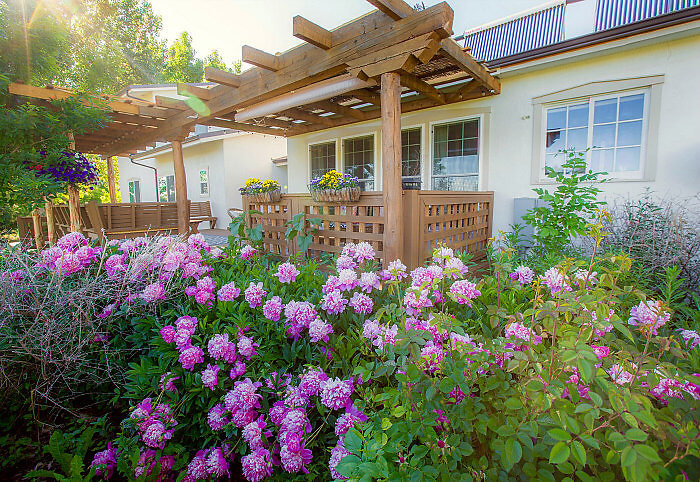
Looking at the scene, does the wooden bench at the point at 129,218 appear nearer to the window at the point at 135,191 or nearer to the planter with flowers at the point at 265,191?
the planter with flowers at the point at 265,191

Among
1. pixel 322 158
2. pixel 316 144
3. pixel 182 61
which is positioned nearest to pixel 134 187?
pixel 182 61

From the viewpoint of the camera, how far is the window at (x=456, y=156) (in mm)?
5898

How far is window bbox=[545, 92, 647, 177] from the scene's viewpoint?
454cm

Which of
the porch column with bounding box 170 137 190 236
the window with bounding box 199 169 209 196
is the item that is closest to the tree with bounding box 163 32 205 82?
the window with bounding box 199 169 209 196

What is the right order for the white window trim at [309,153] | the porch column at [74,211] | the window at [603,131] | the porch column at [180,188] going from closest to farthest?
the window at [603,131] → the porch column at [74,211] → the porch column at [180,188] → the white window trim at [309,153]

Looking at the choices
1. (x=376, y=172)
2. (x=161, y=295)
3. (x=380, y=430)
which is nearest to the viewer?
(x=380, y=430)

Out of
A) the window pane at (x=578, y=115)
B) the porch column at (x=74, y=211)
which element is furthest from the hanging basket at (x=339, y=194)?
the porch column at (x=74, y=211)

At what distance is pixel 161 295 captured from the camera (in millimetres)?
1912

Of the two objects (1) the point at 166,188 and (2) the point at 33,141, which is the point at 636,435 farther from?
(1) the point at 166,188

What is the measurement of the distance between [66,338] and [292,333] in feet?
3.95

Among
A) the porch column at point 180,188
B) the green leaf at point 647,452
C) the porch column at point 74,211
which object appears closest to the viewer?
the green leaf at point 647,452

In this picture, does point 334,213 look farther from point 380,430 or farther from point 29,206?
point 29,206

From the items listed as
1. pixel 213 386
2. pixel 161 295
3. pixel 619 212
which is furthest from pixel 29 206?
pixel 619 212

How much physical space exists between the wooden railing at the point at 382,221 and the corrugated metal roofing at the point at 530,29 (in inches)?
114
